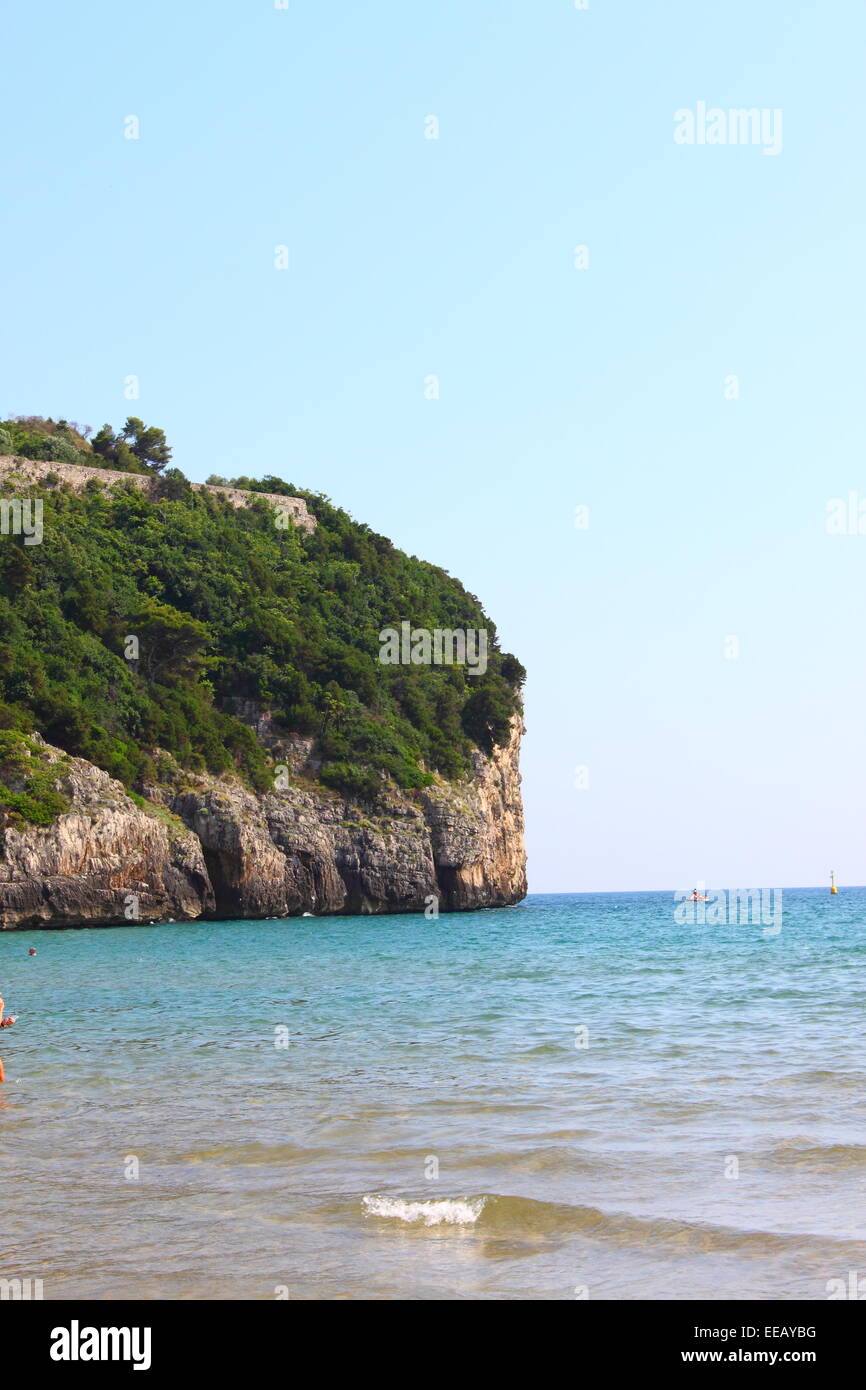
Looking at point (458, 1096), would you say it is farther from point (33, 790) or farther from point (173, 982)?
point (33, 790)

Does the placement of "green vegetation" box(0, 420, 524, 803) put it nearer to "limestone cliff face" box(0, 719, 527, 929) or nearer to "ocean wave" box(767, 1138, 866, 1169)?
"limestone cliff face" box(0, 719, 527, 929)

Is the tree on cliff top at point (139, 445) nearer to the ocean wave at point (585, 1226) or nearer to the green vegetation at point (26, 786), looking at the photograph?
the green vegetation at point (26, 786)

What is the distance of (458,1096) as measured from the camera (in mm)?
13492

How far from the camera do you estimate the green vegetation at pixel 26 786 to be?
172ft

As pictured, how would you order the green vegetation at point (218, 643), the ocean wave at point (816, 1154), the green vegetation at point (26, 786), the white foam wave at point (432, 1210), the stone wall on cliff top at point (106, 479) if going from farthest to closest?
the stone wall on cliff top at point (106, 479)
the green vegetation at point (218, 643)
the green vegetation at point (26, 786)
the ocean wave at point (816, 1154)
the white foam wave at point (432, 1210)

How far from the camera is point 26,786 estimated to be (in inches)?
2106

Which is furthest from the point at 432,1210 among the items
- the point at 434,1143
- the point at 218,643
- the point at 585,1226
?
the point at 218,643

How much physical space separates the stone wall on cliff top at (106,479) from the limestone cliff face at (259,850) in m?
23.2

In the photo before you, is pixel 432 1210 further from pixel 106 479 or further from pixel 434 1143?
pixel 106 479

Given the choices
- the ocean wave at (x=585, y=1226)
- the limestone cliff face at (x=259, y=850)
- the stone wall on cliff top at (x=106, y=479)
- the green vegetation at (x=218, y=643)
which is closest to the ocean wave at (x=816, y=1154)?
the ocean wave at (x=585, y=1226)

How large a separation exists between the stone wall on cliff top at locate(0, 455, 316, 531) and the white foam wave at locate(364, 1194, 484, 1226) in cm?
7147

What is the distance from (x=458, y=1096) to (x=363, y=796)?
186 feet

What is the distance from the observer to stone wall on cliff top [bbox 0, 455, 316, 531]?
75.6 m
